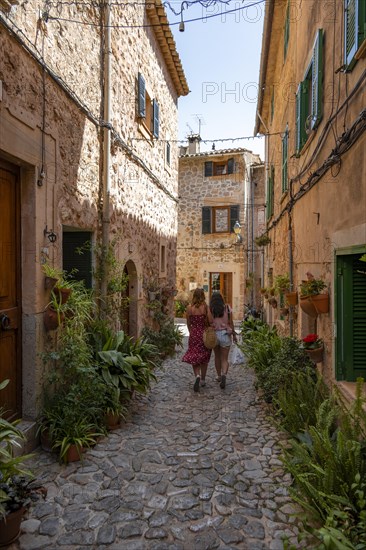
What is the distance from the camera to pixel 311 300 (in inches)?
165

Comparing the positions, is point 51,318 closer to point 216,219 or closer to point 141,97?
point 141,97

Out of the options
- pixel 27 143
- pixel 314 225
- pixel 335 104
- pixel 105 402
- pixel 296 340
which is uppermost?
pixel 335 104

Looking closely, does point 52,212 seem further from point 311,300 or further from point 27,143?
point 311,300

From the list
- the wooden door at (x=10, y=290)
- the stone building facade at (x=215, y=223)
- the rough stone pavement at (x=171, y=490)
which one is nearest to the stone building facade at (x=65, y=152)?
the wooden door at (x=10, y=290)

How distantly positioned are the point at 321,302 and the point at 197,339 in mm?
2393

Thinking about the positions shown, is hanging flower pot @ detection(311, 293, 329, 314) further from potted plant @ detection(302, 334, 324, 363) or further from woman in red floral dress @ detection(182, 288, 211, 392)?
woman in red floral dress @ detection(182, 288, 211, 392)

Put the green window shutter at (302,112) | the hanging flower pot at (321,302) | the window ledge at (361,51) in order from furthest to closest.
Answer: the green window shutter at (302,112)
the hanging flower pot at (321,302)
the window ledge at (361,51)

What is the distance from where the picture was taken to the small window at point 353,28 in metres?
2.86

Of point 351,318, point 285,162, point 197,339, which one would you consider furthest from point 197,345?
point 285,162

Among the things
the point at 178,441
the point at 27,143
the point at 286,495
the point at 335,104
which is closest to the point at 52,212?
the point at 27,143

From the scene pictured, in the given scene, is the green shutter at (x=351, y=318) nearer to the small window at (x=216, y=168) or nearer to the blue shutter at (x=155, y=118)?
the blue shutter at (x=155, y=118)

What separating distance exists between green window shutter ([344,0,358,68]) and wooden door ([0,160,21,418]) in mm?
3205

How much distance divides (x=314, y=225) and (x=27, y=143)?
11.5 ft

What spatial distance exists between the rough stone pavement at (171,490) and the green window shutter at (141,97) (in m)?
5.48
